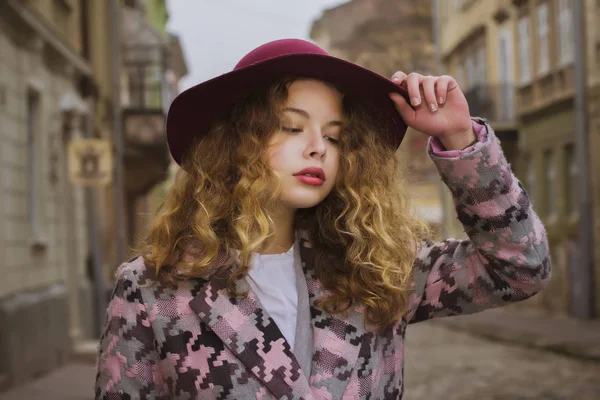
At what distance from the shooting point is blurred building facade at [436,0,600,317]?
53.2 feet

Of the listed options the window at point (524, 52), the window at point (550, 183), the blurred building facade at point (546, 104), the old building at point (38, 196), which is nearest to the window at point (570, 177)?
the blurred building facade at point (546, 104)

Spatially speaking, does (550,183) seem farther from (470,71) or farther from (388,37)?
(388,37)

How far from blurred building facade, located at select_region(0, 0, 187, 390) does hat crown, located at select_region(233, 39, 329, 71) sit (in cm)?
544

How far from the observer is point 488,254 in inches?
82.1

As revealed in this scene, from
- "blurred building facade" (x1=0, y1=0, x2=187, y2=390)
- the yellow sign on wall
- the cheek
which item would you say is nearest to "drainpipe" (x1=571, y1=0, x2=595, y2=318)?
"blurred building facade" (x1=0, y1=0, x2=187, y2=390)

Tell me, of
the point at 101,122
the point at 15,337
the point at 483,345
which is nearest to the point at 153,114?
the point at 101,122

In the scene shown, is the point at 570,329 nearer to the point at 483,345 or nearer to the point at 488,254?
the point at 483,345

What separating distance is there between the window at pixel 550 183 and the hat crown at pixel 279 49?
693 inches

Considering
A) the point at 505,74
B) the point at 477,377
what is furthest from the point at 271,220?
the point at 505,74

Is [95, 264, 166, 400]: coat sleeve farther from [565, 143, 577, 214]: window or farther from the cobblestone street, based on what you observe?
[565, 143, 577, 214]: window

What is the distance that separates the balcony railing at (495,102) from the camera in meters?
22.2

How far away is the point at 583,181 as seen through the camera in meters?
15.3

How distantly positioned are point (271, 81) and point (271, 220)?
1.07ft

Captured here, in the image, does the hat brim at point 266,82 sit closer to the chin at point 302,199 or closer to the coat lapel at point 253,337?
the chin at point 302,199
